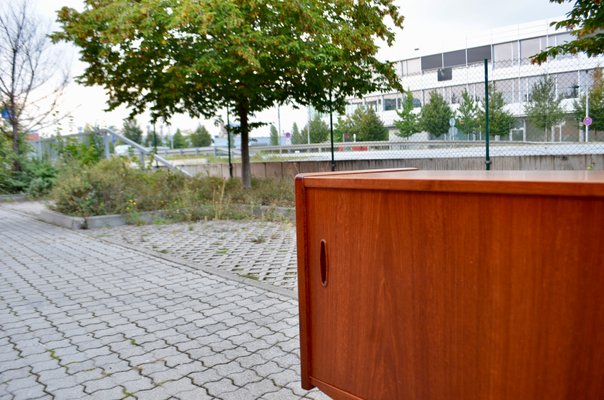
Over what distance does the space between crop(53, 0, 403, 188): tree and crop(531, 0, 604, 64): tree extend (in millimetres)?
4282

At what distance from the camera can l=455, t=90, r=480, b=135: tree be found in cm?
975

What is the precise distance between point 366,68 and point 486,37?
36.6 meters

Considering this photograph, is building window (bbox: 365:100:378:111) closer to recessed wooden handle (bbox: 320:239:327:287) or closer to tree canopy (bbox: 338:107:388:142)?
tree canopy (bbox: 338:107:388:142)

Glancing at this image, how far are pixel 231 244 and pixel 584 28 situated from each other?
642 centimetres

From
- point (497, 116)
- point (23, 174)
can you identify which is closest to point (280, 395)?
point (497, 116)

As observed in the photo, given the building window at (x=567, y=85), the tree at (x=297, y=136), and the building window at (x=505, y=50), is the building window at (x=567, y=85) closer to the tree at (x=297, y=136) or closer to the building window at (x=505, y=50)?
the tree at (x=297, y=136)

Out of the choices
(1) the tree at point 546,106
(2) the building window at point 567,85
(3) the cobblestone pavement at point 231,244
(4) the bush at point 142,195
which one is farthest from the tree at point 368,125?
(2) the building window at point 567,85

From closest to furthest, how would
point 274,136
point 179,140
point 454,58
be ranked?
point 274,136, point 454,58, point 179,140

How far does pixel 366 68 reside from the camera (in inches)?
482

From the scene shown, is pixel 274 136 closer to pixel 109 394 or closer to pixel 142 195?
pixel 142 195

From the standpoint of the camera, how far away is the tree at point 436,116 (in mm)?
10789

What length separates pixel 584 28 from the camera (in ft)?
25.9

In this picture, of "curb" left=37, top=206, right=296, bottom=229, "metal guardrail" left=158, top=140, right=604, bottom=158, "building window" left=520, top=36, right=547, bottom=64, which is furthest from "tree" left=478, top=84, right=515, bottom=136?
"building window" left=520, top=36, right=547, bottom=64

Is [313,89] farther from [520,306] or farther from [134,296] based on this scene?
[520,306]
